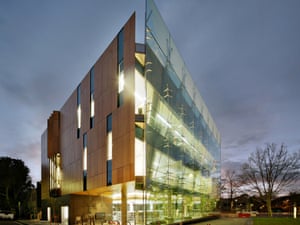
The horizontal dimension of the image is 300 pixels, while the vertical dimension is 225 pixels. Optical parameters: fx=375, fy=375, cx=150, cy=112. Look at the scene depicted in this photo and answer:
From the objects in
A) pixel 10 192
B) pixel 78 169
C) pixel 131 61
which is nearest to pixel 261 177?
pixel 78 169

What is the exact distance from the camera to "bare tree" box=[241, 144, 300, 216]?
47.0 m

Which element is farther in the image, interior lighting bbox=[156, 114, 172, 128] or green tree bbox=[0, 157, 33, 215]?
green tree bbox=[0, 157, 33, 215]

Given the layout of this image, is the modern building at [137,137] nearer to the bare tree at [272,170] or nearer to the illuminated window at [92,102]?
the illuminated window at [92,102]

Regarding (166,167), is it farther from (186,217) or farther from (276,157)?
(276,157)

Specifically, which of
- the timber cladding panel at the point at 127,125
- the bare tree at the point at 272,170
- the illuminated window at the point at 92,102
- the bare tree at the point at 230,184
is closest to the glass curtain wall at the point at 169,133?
the timber cladding panel at the point at 127,125

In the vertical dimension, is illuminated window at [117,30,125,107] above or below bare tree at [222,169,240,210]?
above

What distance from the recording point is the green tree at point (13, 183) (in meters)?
76.6

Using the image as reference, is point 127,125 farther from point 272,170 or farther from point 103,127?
point 272,170

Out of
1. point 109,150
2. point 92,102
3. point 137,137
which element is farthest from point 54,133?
point 137,137

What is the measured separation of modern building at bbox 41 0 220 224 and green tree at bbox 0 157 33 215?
135 ft

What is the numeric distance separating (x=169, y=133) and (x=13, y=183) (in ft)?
203

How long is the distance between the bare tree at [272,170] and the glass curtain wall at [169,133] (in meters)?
14.7

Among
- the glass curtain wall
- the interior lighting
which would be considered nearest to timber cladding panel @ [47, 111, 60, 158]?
the glass curtain wall

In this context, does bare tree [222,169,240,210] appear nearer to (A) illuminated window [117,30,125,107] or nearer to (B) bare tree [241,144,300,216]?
(B) bare tree [241,144,300,216]
